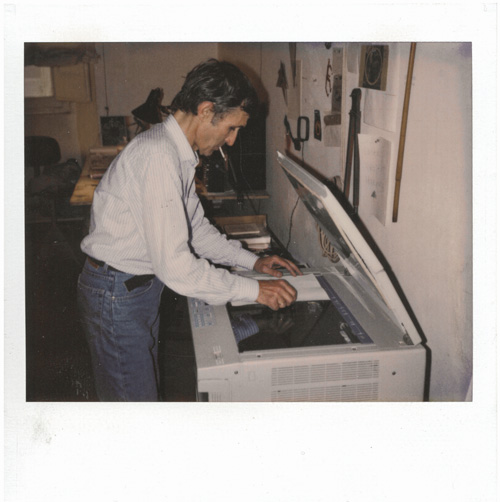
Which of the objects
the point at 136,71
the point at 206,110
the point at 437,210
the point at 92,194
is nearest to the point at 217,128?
the point at 206,110

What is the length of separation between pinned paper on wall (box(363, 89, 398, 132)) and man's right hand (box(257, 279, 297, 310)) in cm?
55

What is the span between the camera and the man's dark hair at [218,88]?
1.32 m

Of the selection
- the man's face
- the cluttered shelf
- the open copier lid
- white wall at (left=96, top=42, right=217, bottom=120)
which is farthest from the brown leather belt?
white wall at (left=96, top=42, right=217, bottom=120)

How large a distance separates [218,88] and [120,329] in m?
0.74

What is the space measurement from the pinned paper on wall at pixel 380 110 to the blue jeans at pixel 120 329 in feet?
2.72

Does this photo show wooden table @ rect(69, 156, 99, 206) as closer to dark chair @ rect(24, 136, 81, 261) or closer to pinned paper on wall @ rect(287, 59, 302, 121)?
dark chair @ rect(24, 136, 81, 261)

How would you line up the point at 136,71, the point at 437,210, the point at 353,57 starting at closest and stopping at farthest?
the point at 437,210
the point at 353,57
the point at 136,71

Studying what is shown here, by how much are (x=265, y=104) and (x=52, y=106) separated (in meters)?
2.80

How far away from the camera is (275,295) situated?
4.34 feet

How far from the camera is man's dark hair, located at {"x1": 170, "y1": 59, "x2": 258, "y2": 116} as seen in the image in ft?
4.32

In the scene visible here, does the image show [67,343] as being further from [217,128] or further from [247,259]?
[217,128]

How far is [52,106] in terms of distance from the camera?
5.18 m
